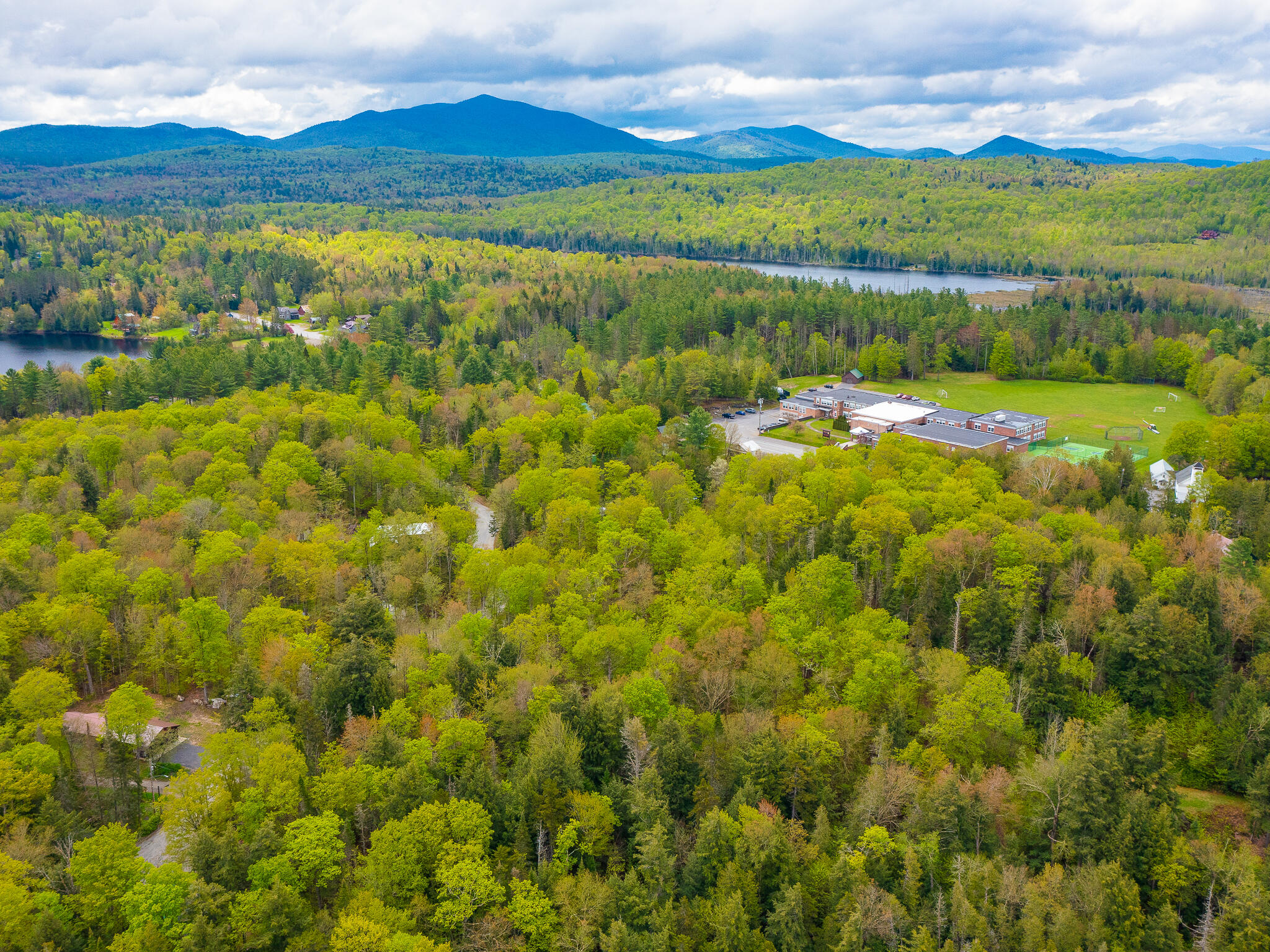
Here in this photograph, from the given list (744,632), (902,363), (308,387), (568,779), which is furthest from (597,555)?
(902,363)

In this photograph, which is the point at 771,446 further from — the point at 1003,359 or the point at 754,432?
the point at 1003,359

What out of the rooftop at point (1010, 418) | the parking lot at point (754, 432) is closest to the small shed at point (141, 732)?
the parking lot at point (754, 432)

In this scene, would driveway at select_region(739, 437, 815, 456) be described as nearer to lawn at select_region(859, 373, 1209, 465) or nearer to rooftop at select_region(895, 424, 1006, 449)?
rooftop at select_region(895, 424, 1006, 449)

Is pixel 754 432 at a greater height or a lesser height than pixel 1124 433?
lesser

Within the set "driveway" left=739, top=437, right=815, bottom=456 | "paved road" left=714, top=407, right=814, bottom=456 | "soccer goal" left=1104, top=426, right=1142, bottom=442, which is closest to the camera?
"driveway" left=739, top=437, right=815, bottom=456

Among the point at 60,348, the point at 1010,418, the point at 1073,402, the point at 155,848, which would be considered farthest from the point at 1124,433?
the point at 60,348

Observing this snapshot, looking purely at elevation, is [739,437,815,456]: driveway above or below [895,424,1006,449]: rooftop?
below

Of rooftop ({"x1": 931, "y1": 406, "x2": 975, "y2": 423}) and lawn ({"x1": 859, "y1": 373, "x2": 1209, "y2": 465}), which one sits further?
lawn ({"x1": 859, "y1": 373, "x2": 1209, "y2": 465})

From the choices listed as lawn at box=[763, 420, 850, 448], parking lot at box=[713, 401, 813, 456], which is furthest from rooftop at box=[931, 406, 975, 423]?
parking lot at box=[713, 401, 813, 456]
